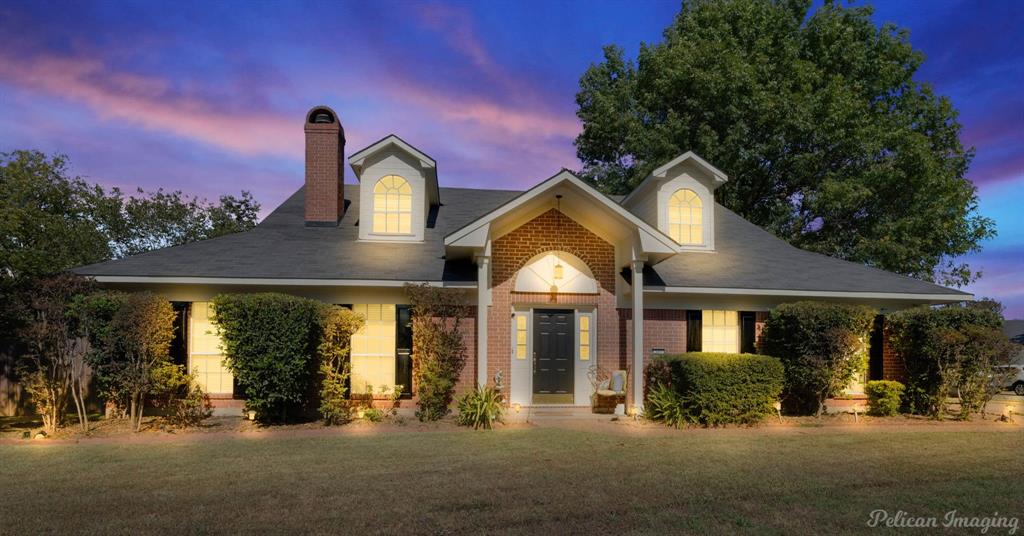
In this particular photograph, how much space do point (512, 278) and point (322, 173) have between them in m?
5.97

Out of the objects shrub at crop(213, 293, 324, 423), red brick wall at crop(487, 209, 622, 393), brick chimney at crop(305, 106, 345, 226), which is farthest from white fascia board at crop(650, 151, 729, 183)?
shrub at crop(213, 293, 324, 423)

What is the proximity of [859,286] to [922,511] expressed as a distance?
30.0 feet

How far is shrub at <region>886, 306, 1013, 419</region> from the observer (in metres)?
12.4

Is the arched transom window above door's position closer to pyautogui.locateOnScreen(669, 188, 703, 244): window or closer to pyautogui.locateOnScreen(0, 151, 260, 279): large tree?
pyautogui.locateOnScreen(669, 188, 703, 244): window

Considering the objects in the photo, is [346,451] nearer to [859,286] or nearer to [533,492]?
[533,492]

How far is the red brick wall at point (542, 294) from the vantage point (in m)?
13.2

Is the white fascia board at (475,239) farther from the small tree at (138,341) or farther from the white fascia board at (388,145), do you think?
the small tree at (138,341)

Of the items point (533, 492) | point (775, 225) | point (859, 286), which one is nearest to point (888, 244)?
point (775, 225)

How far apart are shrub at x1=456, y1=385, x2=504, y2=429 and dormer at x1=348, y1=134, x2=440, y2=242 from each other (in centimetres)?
474

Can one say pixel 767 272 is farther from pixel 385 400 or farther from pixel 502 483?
pixel 502 483

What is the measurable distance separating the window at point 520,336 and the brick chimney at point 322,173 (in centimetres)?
560

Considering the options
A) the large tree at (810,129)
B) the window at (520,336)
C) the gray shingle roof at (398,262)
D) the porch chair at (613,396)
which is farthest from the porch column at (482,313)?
the large tree at (810,129)

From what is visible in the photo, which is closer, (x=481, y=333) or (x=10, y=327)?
(x=481, y=333)

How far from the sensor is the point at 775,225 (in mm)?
25625
